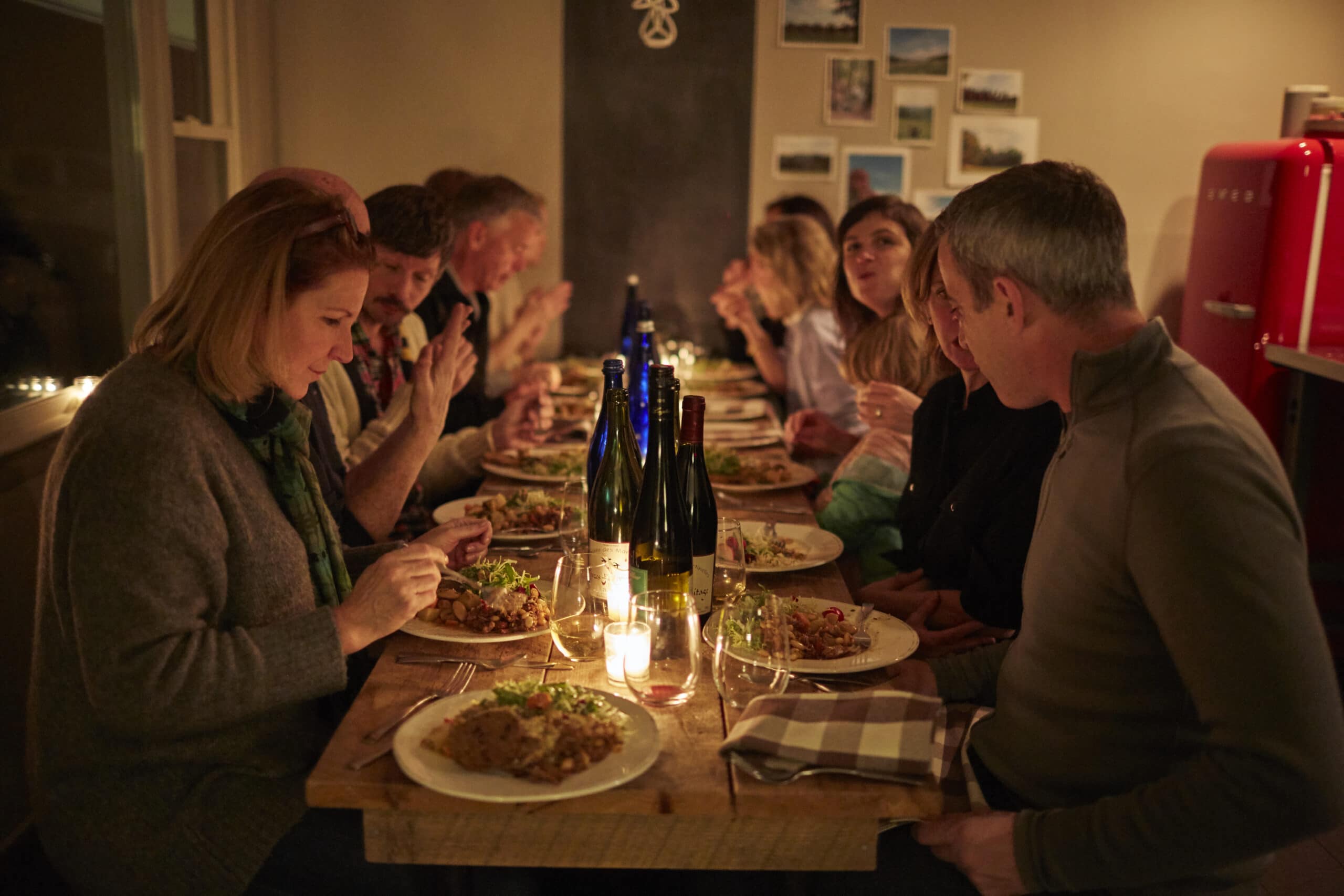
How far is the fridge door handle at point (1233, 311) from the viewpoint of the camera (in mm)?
3998

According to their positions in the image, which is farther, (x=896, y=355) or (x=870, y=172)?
(x=870, y=172)

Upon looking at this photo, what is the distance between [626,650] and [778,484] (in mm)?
1266

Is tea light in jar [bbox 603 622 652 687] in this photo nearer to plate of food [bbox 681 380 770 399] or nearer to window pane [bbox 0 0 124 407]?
window pane [bbox 0 0 124 407]

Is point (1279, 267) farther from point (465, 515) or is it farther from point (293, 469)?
point (293, 469)

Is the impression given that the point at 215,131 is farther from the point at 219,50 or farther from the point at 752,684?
the point at 752,684

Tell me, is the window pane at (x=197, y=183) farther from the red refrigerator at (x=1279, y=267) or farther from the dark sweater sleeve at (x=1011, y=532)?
the red refrigerator at (x=1279, y=267)

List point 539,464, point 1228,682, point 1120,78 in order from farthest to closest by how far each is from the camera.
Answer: point 1120,78 < point 539,464 < point 1228,682

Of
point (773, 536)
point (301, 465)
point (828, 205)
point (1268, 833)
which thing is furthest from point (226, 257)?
point (828, 205)

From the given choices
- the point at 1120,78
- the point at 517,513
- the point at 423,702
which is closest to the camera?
the point at 423,702

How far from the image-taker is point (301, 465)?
1554mm

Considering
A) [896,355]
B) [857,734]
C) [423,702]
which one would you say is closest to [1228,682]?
[857,734]

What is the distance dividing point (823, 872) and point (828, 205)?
3.84 m

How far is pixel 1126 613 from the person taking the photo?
122 centimetres

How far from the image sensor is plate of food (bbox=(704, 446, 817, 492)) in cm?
251
